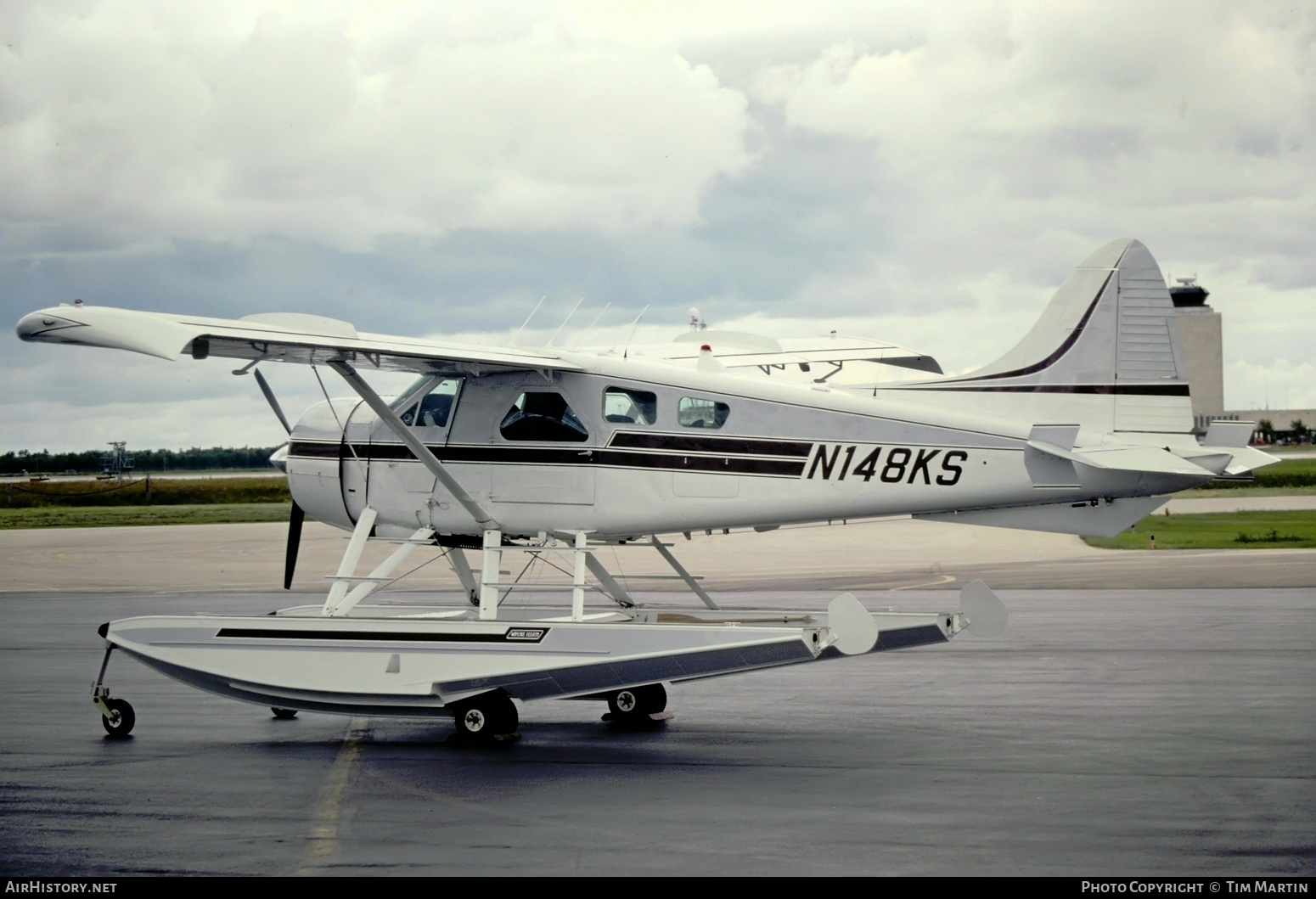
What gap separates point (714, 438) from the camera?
1070 centimetres

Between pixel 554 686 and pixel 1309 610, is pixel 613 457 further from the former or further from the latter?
pixel 1309 610

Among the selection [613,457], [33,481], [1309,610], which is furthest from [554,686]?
[33,481]

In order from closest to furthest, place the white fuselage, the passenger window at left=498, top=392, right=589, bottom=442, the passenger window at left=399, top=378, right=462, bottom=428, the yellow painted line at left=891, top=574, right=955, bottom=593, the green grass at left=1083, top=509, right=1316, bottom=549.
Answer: the white fuselage
the passenger window at left=498, top=392, right=589, bottom=442
the passenger window at left=399, top=378, right=462, bottom=428
the yellow painted line at left=891, top=574, right=955, bottom=593
the green grass at left=1083, top=509, right=1316, bottom=549

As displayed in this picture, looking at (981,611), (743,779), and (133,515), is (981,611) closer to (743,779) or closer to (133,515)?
(743,779)

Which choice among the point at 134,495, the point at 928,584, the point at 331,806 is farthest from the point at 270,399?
the point at 134,495

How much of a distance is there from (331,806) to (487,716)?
2.31 metres

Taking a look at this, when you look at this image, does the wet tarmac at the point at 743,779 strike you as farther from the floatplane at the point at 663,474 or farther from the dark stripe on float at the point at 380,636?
the dark stripe on float at the point at 380,636

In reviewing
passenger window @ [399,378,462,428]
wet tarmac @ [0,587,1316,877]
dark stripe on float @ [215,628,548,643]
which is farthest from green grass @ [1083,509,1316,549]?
dark stripe on float @ [215,628,548,643]

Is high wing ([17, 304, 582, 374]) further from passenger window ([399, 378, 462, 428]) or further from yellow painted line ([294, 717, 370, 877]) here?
yellow painted line ([294, 717, 370, 877])

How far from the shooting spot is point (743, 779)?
8.75 metres

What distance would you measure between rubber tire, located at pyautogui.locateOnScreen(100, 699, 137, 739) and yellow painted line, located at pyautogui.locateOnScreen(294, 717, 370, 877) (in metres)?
1.82

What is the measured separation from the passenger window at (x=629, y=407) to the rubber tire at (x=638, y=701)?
2402 millimetres

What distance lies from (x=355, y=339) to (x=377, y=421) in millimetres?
1599

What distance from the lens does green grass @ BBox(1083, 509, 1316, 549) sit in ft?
104
